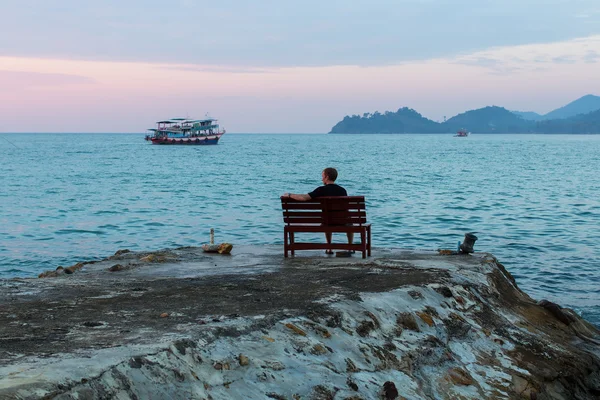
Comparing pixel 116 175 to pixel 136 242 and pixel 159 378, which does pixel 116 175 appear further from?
pixel 159 378

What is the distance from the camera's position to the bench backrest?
32.0 ft

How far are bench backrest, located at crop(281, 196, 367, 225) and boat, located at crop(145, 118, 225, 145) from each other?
4476 inches

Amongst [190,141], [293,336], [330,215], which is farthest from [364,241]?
[190,141]

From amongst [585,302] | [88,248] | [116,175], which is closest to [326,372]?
[585,302]

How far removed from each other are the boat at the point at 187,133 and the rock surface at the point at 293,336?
115 m

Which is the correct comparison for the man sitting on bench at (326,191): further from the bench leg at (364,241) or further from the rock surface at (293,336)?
the rock surface at (293,336)

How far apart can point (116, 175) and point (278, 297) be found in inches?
1806

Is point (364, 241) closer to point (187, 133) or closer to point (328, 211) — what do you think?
point (328, 211)

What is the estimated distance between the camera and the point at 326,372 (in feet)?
17.0

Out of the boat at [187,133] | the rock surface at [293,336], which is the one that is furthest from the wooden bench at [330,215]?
the boat at [187,133]

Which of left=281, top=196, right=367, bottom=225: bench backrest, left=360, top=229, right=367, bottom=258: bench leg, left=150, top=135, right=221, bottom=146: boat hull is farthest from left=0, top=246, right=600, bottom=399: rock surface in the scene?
left=150, top=135, right=221, bottom=146: boat hull

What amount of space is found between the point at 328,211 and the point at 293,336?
445 cm

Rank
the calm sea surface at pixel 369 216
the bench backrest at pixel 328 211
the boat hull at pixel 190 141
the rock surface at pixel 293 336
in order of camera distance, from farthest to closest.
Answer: the boat hull at pixel 190 141
the calm sea surface at pixel 369 216
the bench backrest at pixel 328 211
the rock surface at pixel 293 336

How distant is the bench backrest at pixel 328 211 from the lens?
976 cm
